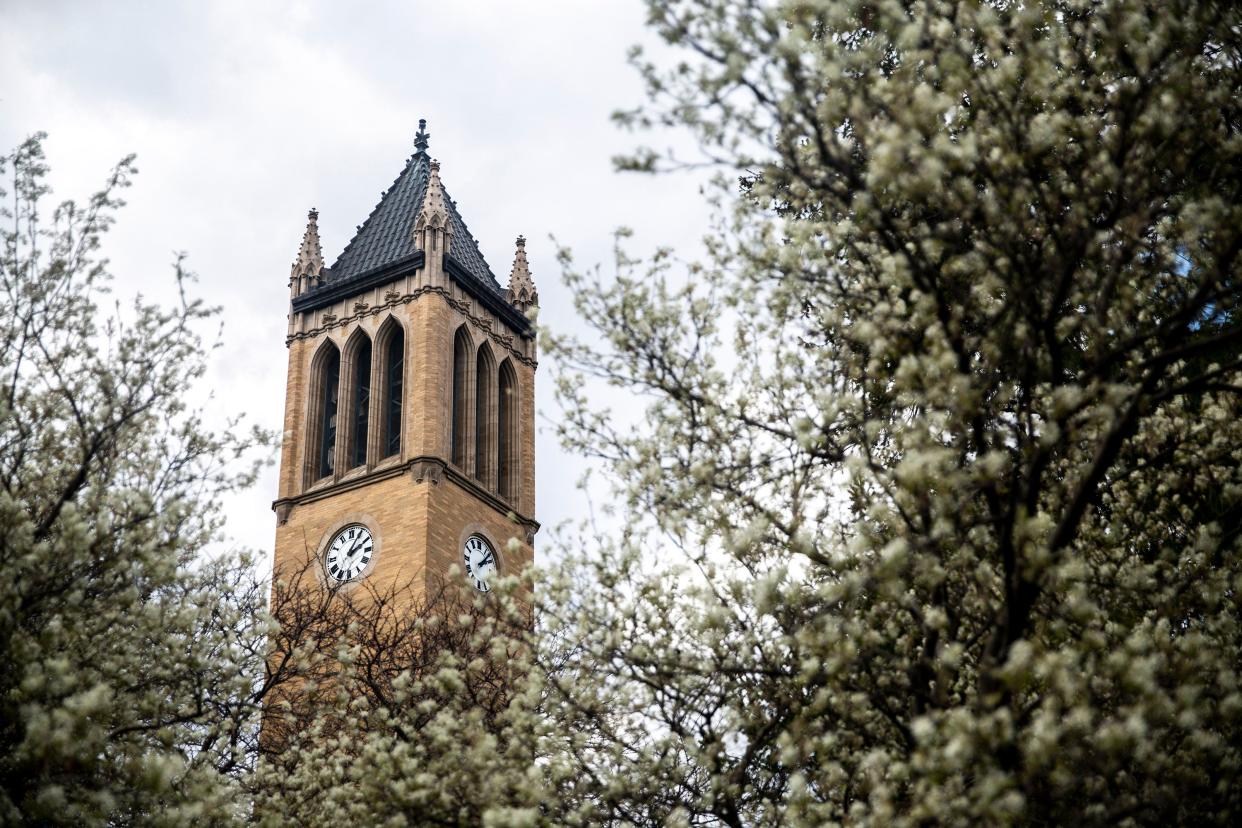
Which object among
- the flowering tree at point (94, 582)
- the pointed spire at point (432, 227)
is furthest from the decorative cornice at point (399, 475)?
the flowering tree at point (94, 582)

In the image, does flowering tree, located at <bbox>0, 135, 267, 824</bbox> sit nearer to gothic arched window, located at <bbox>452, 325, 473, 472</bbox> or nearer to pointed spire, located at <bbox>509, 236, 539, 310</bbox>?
gothic arched window, located at <bbox>452, 325, 473, 472</bbox>

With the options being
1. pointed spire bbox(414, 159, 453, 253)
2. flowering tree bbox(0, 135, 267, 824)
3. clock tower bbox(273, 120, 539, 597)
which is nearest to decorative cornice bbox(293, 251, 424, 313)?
clock tower bbox(273, 120, 539, 597)

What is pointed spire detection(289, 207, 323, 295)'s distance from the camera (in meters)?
41.0

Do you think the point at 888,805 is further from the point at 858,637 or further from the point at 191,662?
the point at 191,662

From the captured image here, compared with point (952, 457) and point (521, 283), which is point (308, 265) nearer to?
point (521, 283)

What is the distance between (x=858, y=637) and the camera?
7203mm

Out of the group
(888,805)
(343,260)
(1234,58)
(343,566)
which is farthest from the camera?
(343,260)

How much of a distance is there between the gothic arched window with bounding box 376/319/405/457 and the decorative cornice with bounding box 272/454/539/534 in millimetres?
1408

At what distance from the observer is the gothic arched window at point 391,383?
3756 centimetres

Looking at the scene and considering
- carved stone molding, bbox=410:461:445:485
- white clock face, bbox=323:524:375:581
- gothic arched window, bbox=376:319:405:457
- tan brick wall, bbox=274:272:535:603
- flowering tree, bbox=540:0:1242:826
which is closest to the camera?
flowering tree, bbox=540:0:1242:826

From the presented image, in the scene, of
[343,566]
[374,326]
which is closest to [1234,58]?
[343,566]

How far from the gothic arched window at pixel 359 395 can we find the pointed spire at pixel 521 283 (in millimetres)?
5180

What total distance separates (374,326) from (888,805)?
3405cm

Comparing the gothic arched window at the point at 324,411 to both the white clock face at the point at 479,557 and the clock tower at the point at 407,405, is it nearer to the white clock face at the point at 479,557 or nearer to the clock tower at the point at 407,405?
the clock tower at the point at 407,405
